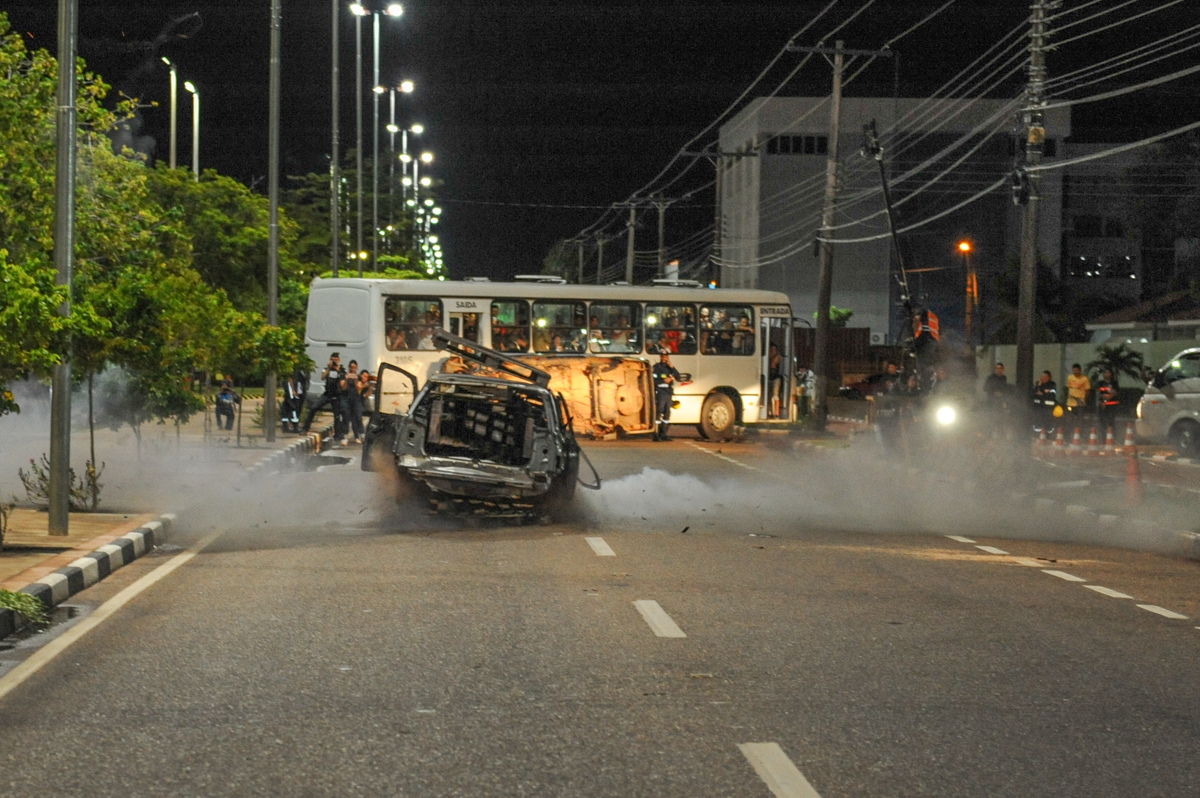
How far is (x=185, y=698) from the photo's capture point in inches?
290

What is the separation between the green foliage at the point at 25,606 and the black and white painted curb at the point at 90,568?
0.14 ft

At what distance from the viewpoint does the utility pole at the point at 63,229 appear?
13539 mm

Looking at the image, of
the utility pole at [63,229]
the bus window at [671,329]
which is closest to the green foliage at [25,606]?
the utility pole at [63,229]

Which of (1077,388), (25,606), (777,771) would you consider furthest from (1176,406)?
(777,771)

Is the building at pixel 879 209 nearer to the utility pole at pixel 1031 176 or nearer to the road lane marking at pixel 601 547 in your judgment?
the utility pole at pixel 1031 176

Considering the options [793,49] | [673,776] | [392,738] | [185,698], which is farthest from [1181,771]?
[793,49]

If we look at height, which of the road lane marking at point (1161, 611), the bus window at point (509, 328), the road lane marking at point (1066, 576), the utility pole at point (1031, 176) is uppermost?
the utility pole at point (1031, 176)

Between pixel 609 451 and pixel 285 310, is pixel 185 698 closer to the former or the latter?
pixel 609 451

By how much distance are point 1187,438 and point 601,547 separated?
19.3 meters

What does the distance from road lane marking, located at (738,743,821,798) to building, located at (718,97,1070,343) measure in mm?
92511

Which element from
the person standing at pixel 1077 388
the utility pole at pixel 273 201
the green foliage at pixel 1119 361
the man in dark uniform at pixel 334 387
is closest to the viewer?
the utility pole at pixel 273 201

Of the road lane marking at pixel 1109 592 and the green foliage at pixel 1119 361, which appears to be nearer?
the road lane marking at pixel 1109 592

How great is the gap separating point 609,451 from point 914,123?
80.0 meters

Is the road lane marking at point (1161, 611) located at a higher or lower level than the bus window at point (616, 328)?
lower
